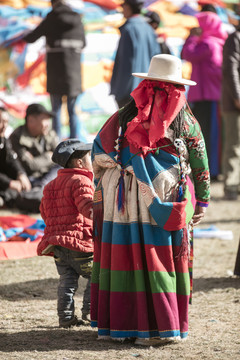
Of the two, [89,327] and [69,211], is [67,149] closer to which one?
[69,211]

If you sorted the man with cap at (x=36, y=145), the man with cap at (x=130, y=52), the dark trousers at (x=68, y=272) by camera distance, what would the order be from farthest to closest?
the man with cap at (x=130, y=52)
the man with cap at (x=36, y=145)
the dark trousers at (x=68, y=272)

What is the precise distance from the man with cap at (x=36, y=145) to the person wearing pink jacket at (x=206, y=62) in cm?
300

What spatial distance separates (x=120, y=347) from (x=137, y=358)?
0.22m

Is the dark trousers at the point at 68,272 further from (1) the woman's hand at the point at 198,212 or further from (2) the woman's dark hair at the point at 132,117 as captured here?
(2) the woman's dark hair at the point at 132,117

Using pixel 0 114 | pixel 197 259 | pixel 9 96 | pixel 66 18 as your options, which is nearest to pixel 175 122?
pixel 197 259

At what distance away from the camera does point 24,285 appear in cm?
588

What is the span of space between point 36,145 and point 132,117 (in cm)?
506

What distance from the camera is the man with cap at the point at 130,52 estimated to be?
9758mm

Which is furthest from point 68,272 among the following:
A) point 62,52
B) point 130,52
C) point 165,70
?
point 62,52

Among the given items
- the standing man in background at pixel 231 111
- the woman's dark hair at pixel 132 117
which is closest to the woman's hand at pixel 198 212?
the woman's dark hair at pixel 132 117

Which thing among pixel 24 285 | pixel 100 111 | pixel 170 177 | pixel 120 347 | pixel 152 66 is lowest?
pixel 100 111

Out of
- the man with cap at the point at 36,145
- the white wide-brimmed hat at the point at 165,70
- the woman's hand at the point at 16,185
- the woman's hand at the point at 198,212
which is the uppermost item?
the white wide-brimmed hat at the point at 165,70

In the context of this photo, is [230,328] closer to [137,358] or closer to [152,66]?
[137,358]

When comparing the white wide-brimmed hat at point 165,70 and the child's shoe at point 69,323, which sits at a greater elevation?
the white wide-brimmed hat at point 165,70
